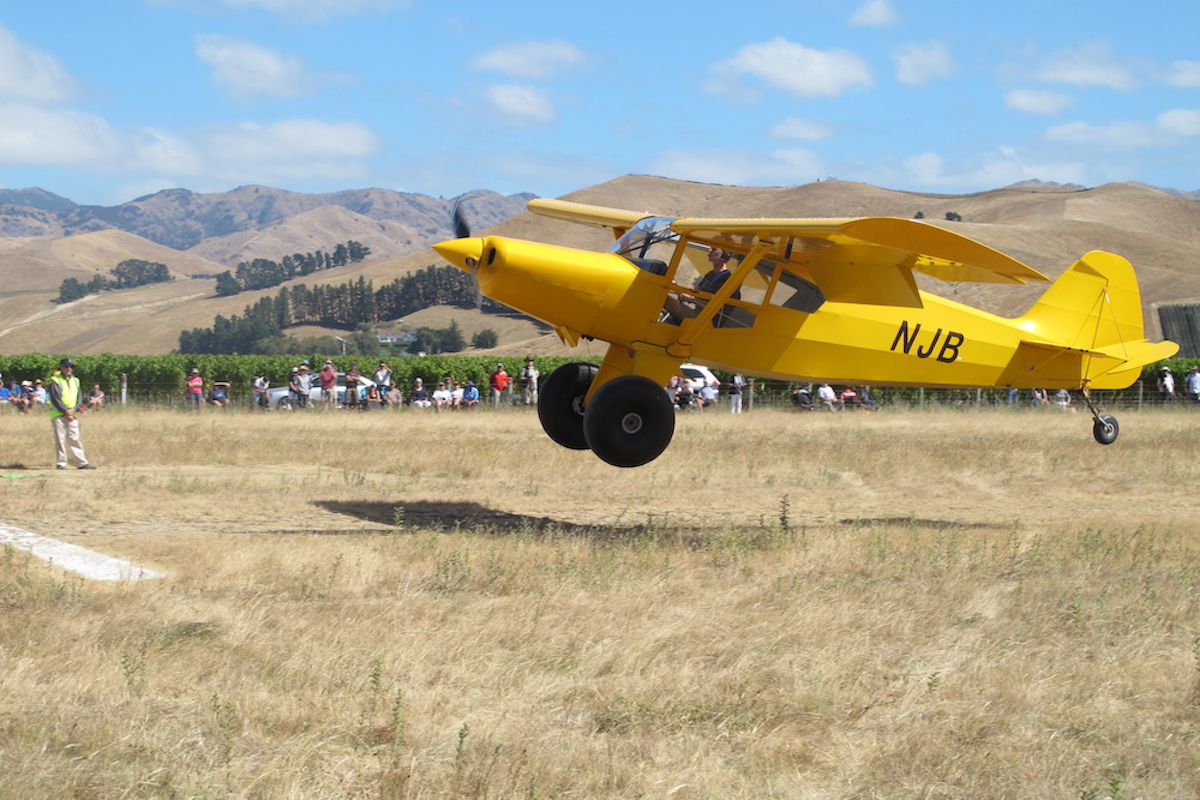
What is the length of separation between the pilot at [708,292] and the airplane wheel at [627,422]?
1.09m

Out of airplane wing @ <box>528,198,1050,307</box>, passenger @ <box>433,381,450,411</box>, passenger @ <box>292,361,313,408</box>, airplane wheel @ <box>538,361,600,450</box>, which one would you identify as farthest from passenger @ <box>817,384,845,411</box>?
airplane wheel @ <box>538,361,600,450</box>

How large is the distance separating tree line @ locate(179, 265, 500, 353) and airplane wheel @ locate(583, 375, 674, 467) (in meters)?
138

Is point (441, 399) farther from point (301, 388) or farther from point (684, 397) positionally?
point (684, 397)

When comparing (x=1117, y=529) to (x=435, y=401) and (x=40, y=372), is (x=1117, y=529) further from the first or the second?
(x=40, y=372)

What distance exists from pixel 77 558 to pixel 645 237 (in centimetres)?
671

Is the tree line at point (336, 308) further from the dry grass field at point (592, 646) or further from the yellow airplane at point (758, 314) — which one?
the dry grass field at point (592, 646)

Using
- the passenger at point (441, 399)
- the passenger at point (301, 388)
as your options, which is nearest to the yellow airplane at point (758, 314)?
the passenger at point (441, 399)

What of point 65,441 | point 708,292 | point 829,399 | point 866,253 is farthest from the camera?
point 829,399

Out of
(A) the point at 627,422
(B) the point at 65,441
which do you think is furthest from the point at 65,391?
(A) the point at 627,422

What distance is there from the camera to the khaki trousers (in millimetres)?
17609

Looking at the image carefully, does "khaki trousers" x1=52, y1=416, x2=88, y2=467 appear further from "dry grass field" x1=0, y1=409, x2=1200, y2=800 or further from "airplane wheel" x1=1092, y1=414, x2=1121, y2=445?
"airplane wheel" x1=1092, y1=414, x2=1121, y2=445

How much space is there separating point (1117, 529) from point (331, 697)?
33.6 ft

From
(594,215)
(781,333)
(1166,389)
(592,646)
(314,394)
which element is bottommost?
(592,646)

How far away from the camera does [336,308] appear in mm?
156250
